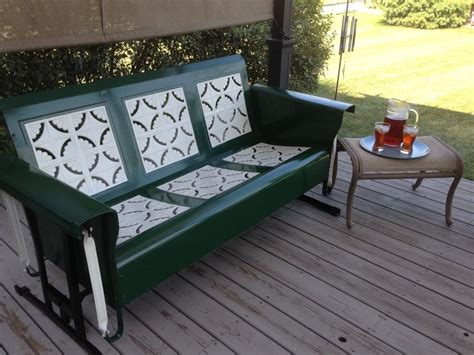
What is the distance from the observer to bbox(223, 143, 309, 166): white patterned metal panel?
2662mm

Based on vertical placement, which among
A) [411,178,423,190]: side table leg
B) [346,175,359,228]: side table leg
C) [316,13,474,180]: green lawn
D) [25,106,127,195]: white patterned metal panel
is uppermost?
[25,106,127,195]: white patterned metal panel

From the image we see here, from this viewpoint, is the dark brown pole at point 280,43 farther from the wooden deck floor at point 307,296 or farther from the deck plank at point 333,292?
the deck plank at point 333,292

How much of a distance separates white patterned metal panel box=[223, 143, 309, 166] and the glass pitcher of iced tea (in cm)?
52

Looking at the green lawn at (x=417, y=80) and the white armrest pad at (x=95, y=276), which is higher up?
the white armrest pad at (x=95, y=276)

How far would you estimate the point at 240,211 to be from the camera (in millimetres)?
2125

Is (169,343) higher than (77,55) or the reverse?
the reverse

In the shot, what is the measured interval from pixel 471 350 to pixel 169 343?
1.26 metres

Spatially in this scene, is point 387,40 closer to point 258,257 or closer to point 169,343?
point 258,257

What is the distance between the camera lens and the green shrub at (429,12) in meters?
10.4

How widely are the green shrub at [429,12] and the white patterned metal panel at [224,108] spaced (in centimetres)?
935

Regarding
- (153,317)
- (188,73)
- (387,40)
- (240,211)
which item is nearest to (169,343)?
(153,317)

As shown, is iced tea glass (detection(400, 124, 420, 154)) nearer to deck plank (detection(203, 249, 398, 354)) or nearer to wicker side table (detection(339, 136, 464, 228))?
wicker side table (detection(339, 136, 464, 228))

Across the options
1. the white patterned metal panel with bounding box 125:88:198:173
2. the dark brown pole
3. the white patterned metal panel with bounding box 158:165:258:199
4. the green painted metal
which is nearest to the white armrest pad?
the green painted metal

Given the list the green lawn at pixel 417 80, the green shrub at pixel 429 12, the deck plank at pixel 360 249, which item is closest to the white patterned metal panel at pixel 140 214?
the deck plank at pixel 360 249
